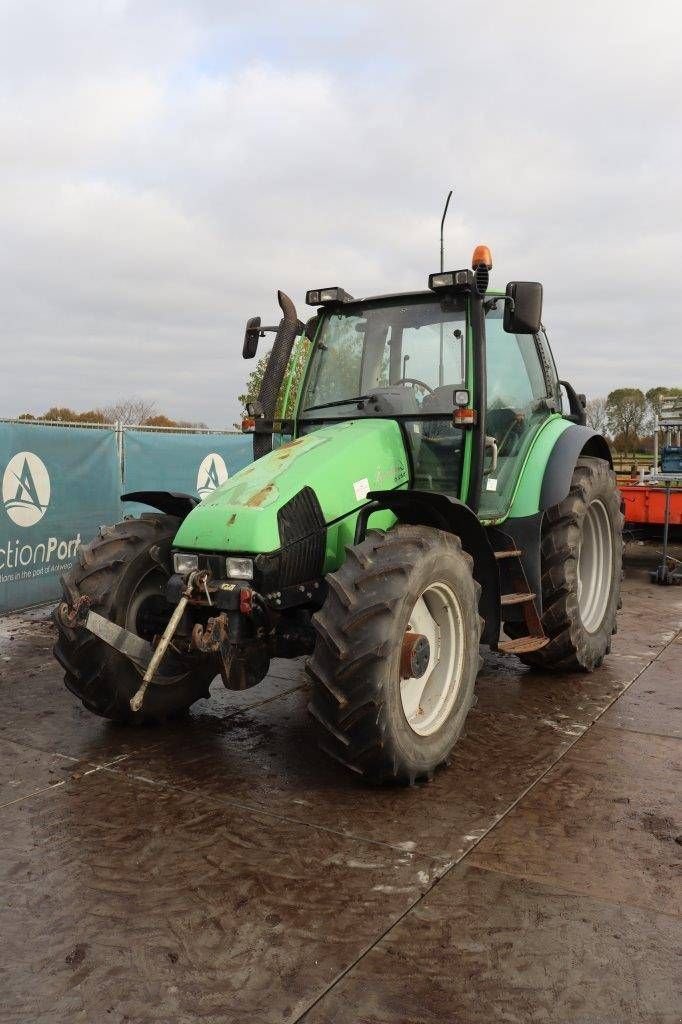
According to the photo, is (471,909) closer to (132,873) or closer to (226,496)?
(132,873)

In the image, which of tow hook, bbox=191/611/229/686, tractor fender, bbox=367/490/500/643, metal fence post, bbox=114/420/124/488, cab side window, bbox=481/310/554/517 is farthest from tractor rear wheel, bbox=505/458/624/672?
metal fence post, bbox=114/420/124/488

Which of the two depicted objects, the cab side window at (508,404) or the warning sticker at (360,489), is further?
the cab side window at (508,404)

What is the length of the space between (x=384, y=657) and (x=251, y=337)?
2.47 m

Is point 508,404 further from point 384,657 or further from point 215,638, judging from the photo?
point 215,638

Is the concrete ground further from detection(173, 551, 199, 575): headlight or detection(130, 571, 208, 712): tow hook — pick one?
detection(173, 551, 199, 575): headlight

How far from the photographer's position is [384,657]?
10.7 feet

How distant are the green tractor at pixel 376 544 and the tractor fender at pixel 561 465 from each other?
0.01m

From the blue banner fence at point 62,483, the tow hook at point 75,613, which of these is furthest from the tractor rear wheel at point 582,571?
the blue banner fence at point 62,483

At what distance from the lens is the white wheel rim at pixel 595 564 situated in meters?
5.80

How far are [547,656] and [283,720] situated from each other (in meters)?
1.78

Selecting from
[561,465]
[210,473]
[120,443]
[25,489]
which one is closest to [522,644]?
[561,465]

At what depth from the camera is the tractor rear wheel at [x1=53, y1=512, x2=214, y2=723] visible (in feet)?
13.2

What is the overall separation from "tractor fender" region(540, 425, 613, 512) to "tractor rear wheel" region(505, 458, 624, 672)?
17 cm

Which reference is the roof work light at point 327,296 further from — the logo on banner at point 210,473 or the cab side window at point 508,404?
the logo on banner at point 210,473
